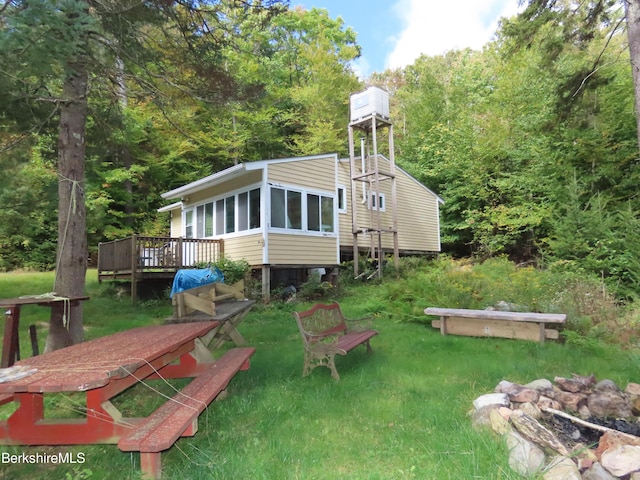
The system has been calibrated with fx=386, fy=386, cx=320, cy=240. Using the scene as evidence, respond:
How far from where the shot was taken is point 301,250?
1212 centimetres

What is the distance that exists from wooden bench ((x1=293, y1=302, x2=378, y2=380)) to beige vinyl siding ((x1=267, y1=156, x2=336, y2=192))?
6378mm

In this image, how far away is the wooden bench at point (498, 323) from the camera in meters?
6.04

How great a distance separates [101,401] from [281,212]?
30.8 ft

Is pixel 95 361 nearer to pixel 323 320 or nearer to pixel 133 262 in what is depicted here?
pixel 323 320

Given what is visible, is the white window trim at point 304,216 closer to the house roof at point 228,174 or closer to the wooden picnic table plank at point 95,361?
the house roof at point 228,174

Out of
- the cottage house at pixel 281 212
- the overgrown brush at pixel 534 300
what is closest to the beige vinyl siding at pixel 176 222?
the cottage house at pixel 281 212

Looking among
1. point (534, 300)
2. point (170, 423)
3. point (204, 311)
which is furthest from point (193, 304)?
point (534, 300)

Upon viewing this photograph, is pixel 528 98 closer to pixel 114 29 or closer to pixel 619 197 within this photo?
pixel 619 197

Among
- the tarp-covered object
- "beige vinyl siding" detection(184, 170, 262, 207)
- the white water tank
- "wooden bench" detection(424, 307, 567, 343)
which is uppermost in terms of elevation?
the white water tank

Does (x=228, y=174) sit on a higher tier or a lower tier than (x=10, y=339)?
higher

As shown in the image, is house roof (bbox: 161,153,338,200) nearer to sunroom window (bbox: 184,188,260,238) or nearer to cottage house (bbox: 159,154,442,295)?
cottage house (bbox: 159,154,442,295)

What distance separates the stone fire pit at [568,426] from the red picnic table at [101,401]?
7.26 feet

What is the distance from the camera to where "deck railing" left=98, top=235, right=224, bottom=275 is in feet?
36.0

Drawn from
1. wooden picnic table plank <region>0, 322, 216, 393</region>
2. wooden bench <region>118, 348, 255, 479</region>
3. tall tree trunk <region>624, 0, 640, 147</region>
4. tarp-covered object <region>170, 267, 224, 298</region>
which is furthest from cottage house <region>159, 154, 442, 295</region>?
tall tree trunk <region>624, 0, 640, 147</region>
